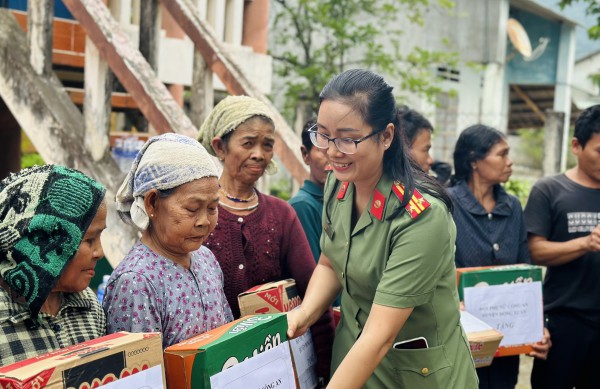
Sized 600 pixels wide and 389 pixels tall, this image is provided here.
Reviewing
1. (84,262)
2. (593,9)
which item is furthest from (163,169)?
(593,9)

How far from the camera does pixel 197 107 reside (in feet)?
17.2

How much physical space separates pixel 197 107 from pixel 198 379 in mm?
3520

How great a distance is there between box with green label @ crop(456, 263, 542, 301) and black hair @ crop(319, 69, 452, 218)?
3.28 feet

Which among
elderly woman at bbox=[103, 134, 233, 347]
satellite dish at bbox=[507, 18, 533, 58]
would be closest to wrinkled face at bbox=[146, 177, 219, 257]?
elderly woman at bbox=[103, 134, 233, 347]

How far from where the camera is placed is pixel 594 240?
144 inches

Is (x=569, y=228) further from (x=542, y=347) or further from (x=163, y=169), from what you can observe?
(x=163, y=169)

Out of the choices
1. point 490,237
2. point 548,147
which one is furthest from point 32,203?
point 548,147

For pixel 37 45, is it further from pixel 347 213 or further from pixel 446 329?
pixel 446 329

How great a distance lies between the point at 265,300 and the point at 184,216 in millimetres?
497

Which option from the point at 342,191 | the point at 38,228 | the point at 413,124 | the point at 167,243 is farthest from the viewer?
the point at 413,124

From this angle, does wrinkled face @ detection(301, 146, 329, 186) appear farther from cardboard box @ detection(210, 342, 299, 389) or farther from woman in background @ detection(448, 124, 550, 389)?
cardboard box @ detection(210, 342, 299, 389)

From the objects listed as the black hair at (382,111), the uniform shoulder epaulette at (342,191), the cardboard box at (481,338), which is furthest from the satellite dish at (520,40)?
the black hair at (382,111)

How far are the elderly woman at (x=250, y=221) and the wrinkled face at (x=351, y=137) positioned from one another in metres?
0.61

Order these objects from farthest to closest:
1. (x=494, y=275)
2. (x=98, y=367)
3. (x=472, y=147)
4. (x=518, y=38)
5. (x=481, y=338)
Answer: (x=518, y=38), (x=472, y=147), (x=494, y=275), (x=481, y=338), (x=98, y=367)
